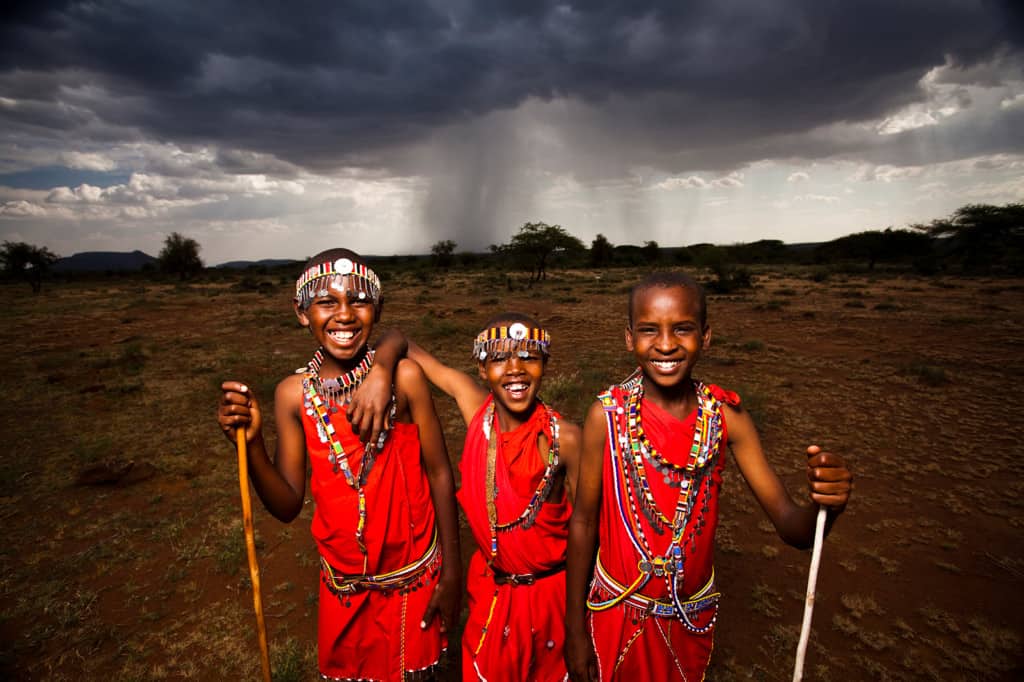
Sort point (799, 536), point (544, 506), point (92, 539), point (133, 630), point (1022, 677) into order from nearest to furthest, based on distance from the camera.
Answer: point (799, 536)
point (544, 506)
point (1022, 677)
point (133, 630)
point (92, 539)

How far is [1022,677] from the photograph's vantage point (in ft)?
10.2

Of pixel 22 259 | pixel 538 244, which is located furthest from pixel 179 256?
pixel 538 244

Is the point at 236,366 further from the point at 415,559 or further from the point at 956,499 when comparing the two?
the point at 956,499

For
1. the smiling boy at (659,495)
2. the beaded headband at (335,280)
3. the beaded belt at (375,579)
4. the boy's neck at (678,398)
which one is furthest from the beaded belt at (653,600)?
the beaded headband at (335,280)

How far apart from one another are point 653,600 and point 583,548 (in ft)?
1.08

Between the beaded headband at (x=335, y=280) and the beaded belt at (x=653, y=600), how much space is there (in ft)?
5.41

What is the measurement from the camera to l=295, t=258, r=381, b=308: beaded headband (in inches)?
87.3

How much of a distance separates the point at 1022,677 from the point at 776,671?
1558mm

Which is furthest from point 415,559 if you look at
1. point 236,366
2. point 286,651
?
point 236,366

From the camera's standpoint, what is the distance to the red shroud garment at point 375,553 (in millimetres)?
2139

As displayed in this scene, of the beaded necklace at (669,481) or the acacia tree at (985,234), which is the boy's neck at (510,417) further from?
the acacia tree at (985,234)

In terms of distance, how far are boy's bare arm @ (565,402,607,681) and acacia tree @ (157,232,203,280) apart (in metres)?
60.7

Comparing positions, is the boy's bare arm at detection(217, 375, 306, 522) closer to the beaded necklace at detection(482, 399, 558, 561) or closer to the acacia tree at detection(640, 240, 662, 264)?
the beaded necklace at detection(482, 399, 558, 561)

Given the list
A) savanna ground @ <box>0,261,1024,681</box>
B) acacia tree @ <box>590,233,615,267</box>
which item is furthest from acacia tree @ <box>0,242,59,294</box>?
acacia tree @ <box>590,233,615,267</box>
